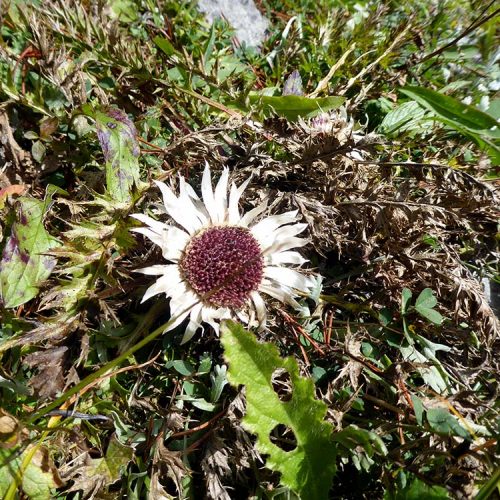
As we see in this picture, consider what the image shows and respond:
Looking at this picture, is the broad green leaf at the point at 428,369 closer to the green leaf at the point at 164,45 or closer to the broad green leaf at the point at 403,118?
the broad green leaf at the point at 403,118

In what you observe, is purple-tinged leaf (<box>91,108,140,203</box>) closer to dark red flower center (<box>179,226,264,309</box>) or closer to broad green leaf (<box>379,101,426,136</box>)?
dark red flower center (<box>179,226,264,309</box>)

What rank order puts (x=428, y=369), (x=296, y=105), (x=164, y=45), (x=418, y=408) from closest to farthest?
(x=418, y=408) → (x=428, y=369) → (x=296, y=105) → (x=164, y=45)

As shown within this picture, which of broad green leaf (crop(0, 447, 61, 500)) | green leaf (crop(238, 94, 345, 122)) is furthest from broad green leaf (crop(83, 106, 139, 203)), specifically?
broad green leaf (crop(0, 447, 61, 500))

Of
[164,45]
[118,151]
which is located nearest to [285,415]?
[118,151]

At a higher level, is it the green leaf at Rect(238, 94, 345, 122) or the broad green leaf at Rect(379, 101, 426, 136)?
the broad green leaf at Rect(379, 101, 426, 136)

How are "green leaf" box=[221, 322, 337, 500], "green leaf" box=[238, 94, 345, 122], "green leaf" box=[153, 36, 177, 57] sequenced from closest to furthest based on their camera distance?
"green leaf" box=[221, 322, 337, 500] < "green leaf" box=[238, 94, 345, 122] < "green leaf" box=[153, 36, 177, 57]

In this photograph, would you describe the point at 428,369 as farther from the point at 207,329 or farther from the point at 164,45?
the point at 164,45

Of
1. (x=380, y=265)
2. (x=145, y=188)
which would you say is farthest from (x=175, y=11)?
(x=380, y=265)
